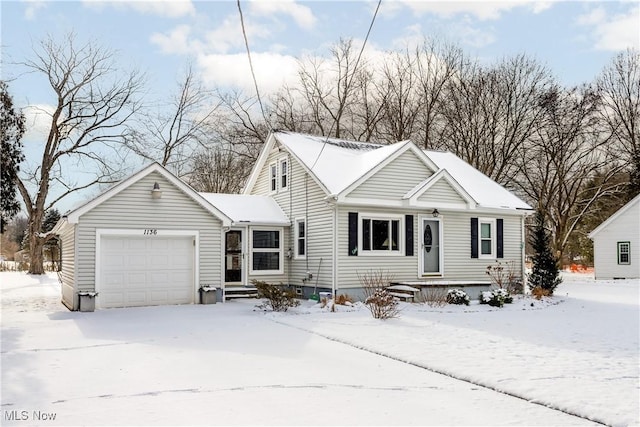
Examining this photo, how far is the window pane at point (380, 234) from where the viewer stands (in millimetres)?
18188

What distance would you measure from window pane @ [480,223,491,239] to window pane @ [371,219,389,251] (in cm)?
406

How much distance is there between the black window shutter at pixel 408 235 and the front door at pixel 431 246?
0.54m

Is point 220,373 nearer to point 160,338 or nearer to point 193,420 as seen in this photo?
point 193,420

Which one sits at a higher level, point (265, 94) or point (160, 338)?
point (265, 94)

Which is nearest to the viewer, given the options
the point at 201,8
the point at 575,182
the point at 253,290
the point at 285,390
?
the point at 285,390

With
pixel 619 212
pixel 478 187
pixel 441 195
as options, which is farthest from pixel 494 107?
pixel 441 195

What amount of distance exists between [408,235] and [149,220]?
817cm

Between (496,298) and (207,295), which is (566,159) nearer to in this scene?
(496,298)

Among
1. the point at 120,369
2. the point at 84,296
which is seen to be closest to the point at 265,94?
the point at 84,296

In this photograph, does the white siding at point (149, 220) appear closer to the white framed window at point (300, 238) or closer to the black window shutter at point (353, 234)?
the white framed window at point (300, 238)

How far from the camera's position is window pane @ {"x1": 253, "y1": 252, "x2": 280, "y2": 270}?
19344mm

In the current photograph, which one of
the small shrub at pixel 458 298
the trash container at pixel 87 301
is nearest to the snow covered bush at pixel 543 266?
the small shrub at pixel 458 298

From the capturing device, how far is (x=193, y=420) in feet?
17.9

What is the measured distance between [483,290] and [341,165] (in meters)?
6.36
